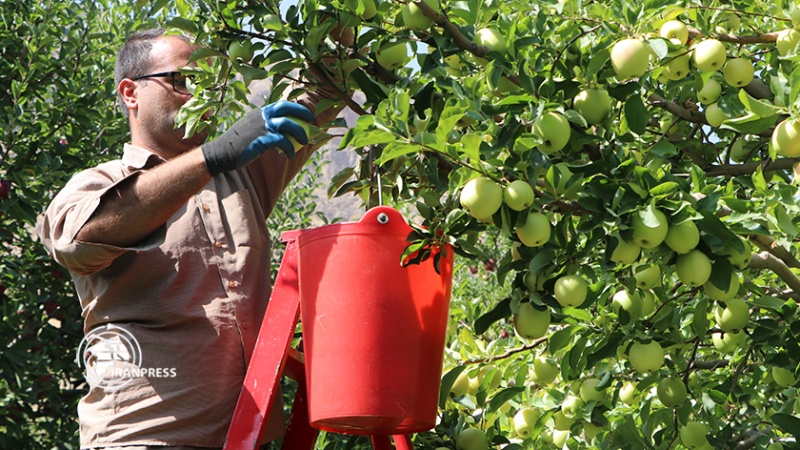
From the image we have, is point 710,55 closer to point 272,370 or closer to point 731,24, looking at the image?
point 731,24

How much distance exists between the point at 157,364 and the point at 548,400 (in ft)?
3.20

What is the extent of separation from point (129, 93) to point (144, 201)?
2.43 ft

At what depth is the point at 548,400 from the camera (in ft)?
8.18

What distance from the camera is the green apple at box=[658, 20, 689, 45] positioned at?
2043 millimetres

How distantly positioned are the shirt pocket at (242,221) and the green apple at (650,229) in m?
1.16

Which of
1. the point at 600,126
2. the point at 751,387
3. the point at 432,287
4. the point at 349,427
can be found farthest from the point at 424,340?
the point at 751,387

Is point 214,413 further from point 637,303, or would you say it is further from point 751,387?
point 751,387

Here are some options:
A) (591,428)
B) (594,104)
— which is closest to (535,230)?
(594,104)

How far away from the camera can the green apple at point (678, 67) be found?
6.96ft

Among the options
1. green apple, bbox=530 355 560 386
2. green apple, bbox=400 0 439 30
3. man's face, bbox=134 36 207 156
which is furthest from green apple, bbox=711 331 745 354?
man's face, bbox=134 36 207 156

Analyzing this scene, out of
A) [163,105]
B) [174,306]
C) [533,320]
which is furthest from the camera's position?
[163,105]

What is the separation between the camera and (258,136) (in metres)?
2.08

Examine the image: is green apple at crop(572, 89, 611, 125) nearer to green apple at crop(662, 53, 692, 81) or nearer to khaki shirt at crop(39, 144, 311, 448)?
green apple at crop(662, 53, 692, 81)

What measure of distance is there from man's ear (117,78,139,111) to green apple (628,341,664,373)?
1.56 m
